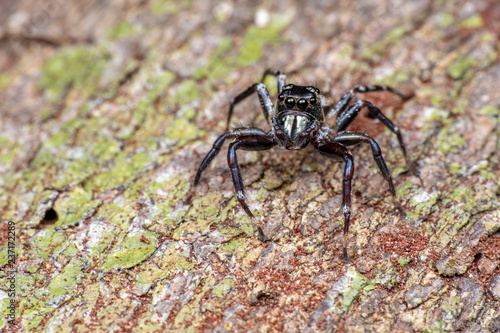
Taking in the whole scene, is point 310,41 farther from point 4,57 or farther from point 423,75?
point 4,57

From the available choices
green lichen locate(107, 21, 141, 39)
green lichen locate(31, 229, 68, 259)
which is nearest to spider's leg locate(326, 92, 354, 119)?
green lichen locate(31, 229, 68, 259)

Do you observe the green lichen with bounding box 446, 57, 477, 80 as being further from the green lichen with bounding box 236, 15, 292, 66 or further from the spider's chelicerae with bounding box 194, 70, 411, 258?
the green lichen with bounding box 236, 15, 292, 66

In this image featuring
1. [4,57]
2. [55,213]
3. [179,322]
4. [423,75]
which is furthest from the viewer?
[4,57]

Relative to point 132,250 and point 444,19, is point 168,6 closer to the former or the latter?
point 444,19

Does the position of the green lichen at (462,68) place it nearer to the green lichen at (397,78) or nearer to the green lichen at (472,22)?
the green lichen at (397,78)

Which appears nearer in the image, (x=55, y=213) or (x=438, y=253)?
(x=438, y=253)

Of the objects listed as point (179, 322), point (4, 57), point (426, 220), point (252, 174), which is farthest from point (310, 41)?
point (4, 57)
